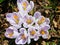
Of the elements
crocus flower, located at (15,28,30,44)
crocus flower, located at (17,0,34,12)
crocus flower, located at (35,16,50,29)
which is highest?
crocus flower, located at (17,0,34,12)

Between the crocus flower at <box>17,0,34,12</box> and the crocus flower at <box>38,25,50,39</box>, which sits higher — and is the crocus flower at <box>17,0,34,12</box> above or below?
above

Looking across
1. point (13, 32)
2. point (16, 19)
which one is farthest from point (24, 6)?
point (13, 32)

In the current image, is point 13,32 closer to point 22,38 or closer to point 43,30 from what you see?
point 22,38

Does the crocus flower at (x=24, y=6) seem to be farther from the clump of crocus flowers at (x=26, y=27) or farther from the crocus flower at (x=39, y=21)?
the crocus flower at (x=39, y=21)

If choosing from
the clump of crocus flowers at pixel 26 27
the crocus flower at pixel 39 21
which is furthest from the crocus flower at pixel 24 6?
the crocus flower at pixel 39 21

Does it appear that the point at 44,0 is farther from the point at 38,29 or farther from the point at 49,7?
the point at 38,29

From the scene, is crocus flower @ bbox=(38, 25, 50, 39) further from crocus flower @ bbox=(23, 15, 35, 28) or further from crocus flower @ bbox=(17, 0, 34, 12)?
crocus flower @ bbox=(17, 0, 34, 12)

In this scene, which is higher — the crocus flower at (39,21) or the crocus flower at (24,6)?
the crocus flower at (24,6)

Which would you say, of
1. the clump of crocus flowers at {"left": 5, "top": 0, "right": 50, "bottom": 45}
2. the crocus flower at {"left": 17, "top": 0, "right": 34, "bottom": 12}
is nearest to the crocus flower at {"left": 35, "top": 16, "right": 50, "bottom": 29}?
the clump of crocus flowers at {"left": 5, "top": 0, "right": 50, "bottom": 45}

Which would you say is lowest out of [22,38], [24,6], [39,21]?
[22,38]
